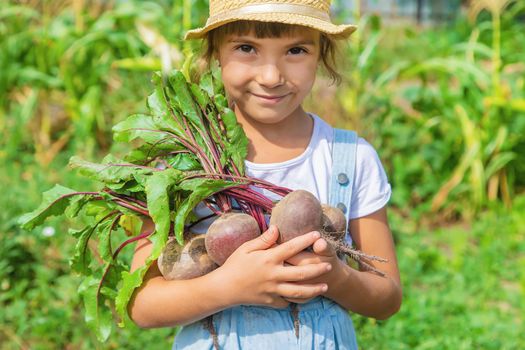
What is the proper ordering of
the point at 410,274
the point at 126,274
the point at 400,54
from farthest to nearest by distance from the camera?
the point at 400,54 → the point at 410,274 → the point at 126,274

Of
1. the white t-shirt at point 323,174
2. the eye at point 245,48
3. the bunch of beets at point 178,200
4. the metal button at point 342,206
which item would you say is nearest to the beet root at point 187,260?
the bunch of beets at point 178,200

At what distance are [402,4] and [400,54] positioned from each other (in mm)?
4660

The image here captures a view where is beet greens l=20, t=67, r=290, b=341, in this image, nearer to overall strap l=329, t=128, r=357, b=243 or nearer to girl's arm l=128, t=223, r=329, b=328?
girl's arm l=128, t=223, r=329, b=328

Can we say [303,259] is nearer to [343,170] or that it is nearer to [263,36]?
[343,170]

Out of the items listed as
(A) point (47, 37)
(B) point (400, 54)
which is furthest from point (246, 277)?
(B) point (400, 54)

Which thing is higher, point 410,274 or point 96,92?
point 96,92

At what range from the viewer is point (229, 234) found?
1.44m

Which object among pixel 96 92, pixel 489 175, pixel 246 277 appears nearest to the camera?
pixel 246 277

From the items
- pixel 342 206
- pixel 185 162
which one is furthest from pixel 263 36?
pixel 342 206

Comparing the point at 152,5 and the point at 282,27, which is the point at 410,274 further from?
the point at 152,5

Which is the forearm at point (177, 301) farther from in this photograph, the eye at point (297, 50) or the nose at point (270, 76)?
the eye at point (297, 50)

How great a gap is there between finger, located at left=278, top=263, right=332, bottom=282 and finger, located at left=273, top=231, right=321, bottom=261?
0.09ft

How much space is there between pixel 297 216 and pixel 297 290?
0.15 metres

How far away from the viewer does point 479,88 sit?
4.98m
